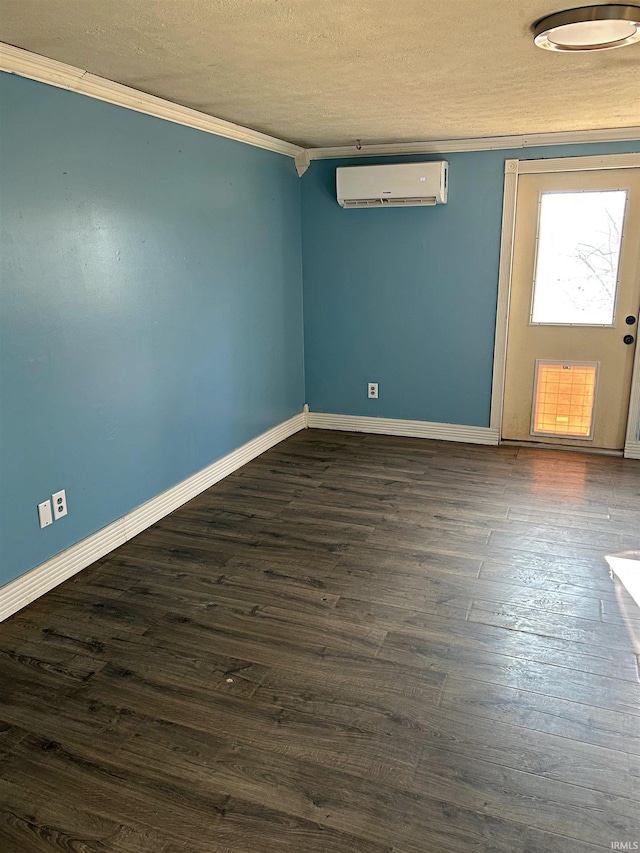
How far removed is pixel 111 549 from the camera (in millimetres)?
3258

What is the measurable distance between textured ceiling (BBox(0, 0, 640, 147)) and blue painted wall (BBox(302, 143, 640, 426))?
37.1 inches

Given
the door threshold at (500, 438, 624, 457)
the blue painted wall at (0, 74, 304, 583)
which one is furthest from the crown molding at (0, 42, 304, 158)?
the door threshold at (500, 438, 624, 457)

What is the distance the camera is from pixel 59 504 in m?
2.88

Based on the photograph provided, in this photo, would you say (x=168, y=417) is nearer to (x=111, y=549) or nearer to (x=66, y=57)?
(x=111, y=549)

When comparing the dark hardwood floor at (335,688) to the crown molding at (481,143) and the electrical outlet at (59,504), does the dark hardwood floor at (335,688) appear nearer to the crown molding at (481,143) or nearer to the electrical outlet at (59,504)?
the electrical outlet at (59,504)

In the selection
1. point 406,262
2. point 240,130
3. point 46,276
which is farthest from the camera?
point 406,262

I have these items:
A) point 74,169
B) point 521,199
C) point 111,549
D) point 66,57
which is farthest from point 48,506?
point 521,199

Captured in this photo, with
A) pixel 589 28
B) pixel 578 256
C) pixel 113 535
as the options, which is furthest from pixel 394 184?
pixel 113 535

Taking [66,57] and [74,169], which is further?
[74,169]

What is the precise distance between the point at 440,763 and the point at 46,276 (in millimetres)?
2390

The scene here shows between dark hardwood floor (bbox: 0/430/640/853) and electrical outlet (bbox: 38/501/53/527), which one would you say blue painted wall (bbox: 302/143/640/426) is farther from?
electrical outlet (bbox: 38/501/53/527)

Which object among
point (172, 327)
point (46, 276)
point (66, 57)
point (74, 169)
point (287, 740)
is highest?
point (66, 57)

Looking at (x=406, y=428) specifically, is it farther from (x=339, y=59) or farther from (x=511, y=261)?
(x=339, y=59)

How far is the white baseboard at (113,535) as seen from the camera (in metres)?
2.73
